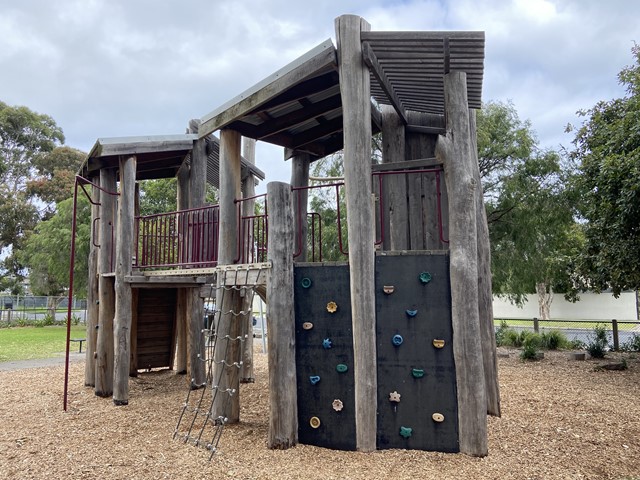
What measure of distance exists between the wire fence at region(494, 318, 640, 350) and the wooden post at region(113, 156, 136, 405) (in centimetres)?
1209

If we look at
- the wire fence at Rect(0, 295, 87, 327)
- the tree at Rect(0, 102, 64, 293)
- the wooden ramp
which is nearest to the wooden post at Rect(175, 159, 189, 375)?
the wooden ramp

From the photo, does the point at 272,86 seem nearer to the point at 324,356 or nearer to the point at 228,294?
the point at 228,294

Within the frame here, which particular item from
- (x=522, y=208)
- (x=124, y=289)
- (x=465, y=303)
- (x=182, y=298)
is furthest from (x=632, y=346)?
(x=124, y=289)

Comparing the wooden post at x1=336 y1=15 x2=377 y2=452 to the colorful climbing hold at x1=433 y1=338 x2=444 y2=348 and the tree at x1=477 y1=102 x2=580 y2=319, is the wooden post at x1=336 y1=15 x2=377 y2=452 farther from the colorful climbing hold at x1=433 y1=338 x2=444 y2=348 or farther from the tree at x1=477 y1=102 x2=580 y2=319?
the tree at x1=477 y1=102 x2=580 y2=319

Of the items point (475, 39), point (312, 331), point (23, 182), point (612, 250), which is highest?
point (23, 182)

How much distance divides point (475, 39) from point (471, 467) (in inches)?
170

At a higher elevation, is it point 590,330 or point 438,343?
point 438,343

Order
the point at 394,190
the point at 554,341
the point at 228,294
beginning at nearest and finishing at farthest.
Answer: the point at 228,294 < the point at 394,190 < the point at 554,341

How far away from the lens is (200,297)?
8758mm

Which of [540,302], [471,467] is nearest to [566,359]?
[471,467]

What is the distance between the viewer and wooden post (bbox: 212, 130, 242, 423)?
6031 mm

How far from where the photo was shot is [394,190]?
24.0ft

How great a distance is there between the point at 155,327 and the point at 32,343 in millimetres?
10756

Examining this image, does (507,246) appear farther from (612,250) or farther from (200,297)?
(200,297)
